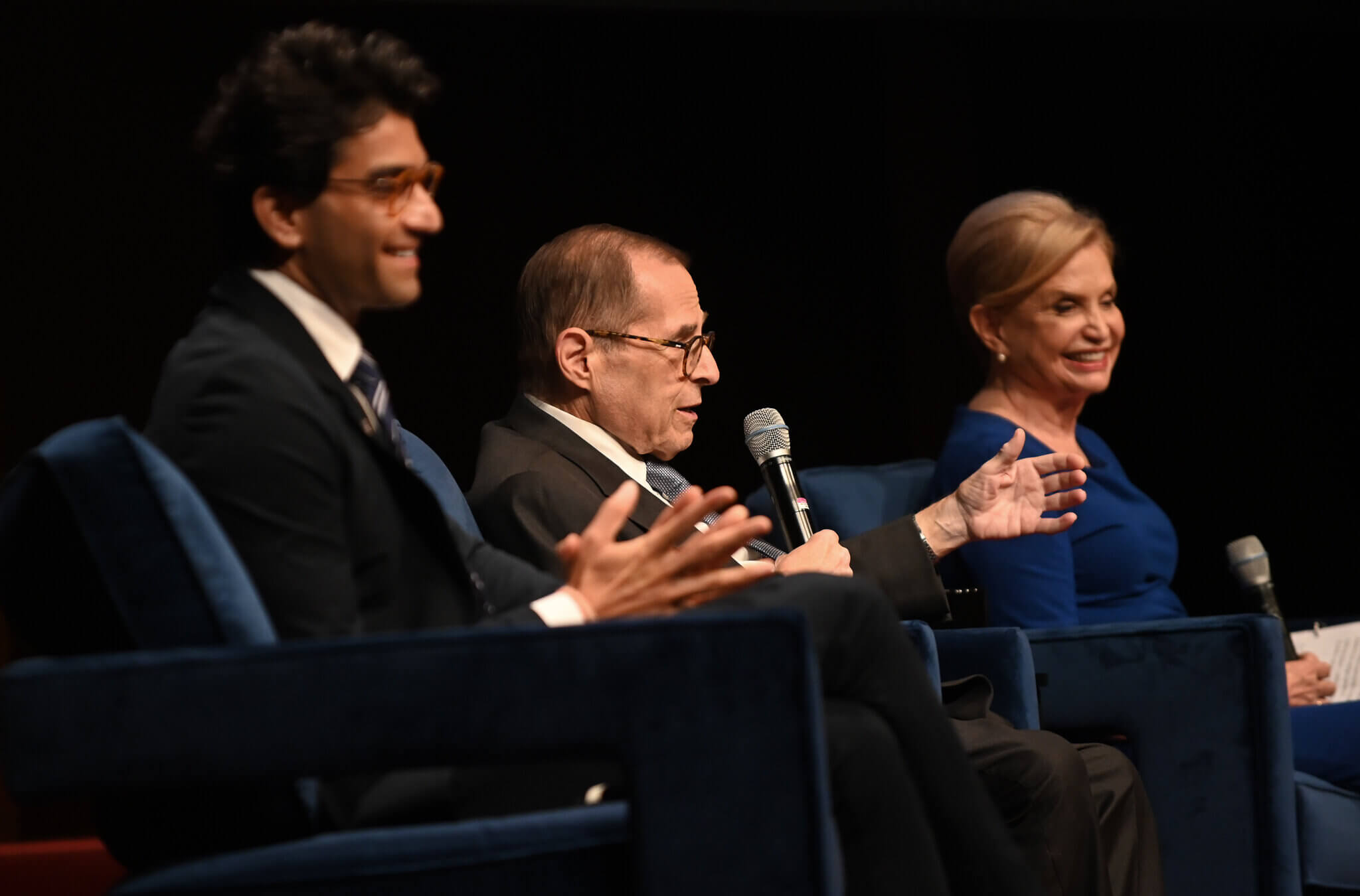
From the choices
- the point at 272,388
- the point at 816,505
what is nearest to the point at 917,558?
the point at 816,505

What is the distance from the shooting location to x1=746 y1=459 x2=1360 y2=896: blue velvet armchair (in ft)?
7.14

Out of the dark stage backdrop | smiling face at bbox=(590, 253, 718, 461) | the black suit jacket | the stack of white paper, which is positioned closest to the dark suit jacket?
smiling face at bbox=(590, 253, 718, 461)

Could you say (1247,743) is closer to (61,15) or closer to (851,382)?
(851,382)

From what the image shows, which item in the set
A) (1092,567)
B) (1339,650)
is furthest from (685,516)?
(1339,650)

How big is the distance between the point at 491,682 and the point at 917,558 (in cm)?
122

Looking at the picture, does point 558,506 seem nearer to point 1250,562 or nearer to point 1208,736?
point 1208,736

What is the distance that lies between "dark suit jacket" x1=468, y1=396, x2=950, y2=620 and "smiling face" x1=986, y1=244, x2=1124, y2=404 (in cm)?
64

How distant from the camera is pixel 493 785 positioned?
1.28 meters

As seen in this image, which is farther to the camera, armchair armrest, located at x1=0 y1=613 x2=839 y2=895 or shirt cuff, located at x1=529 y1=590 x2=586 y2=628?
shirt cuff, located at x1=529 y1=590 x2=586 y2=628

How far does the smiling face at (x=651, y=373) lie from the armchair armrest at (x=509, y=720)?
1.09 m

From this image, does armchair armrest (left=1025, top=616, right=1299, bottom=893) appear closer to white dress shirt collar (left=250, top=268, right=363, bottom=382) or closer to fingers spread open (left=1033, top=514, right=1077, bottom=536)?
fingers spread open (left=1033, top=514, right=1077, bottom=536)

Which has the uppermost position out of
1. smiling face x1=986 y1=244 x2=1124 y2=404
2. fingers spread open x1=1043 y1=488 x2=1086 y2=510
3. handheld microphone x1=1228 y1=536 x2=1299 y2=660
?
smiling face x1=986 y1=244 x2=1124 y2=404

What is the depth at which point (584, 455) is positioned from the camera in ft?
6.91

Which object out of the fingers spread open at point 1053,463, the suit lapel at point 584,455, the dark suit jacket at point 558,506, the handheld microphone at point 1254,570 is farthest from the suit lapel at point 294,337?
the handheld microphone at point 1254,570
